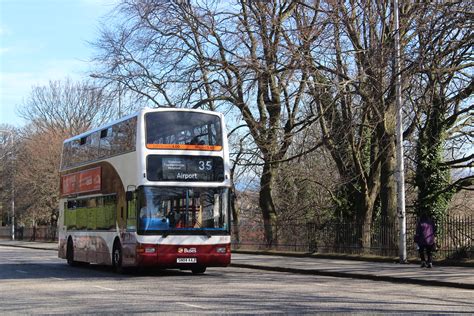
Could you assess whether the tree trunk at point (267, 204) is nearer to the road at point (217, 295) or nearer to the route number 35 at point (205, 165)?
the road at point (217, 295)

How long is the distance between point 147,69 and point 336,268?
53.3 feet

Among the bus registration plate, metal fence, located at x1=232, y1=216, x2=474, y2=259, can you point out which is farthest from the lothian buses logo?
metal fence, located at x1=232, y1=216, x2=474, y2=259

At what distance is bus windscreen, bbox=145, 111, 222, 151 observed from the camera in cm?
1927

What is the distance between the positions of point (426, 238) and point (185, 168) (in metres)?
7.42

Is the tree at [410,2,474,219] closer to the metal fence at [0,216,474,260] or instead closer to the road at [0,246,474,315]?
the metal fence at [0,216,474,260]

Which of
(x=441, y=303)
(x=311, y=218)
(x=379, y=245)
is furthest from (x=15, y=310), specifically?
(x=311, y=218)

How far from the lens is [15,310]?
12.2 m

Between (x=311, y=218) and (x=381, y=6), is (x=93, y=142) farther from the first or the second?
(x=311, y=218)

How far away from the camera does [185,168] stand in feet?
63.8

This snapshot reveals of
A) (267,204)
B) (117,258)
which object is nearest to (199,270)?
(117,258)

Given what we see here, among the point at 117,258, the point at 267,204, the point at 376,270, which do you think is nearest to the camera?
Result: the point at 376,270

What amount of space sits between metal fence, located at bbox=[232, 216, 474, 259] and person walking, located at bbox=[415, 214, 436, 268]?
66.3 inches

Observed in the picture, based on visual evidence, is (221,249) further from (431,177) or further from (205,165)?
(431,177)

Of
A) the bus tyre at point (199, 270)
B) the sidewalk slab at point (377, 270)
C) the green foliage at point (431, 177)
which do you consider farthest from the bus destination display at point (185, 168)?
the green foliage at point (431, 177)
